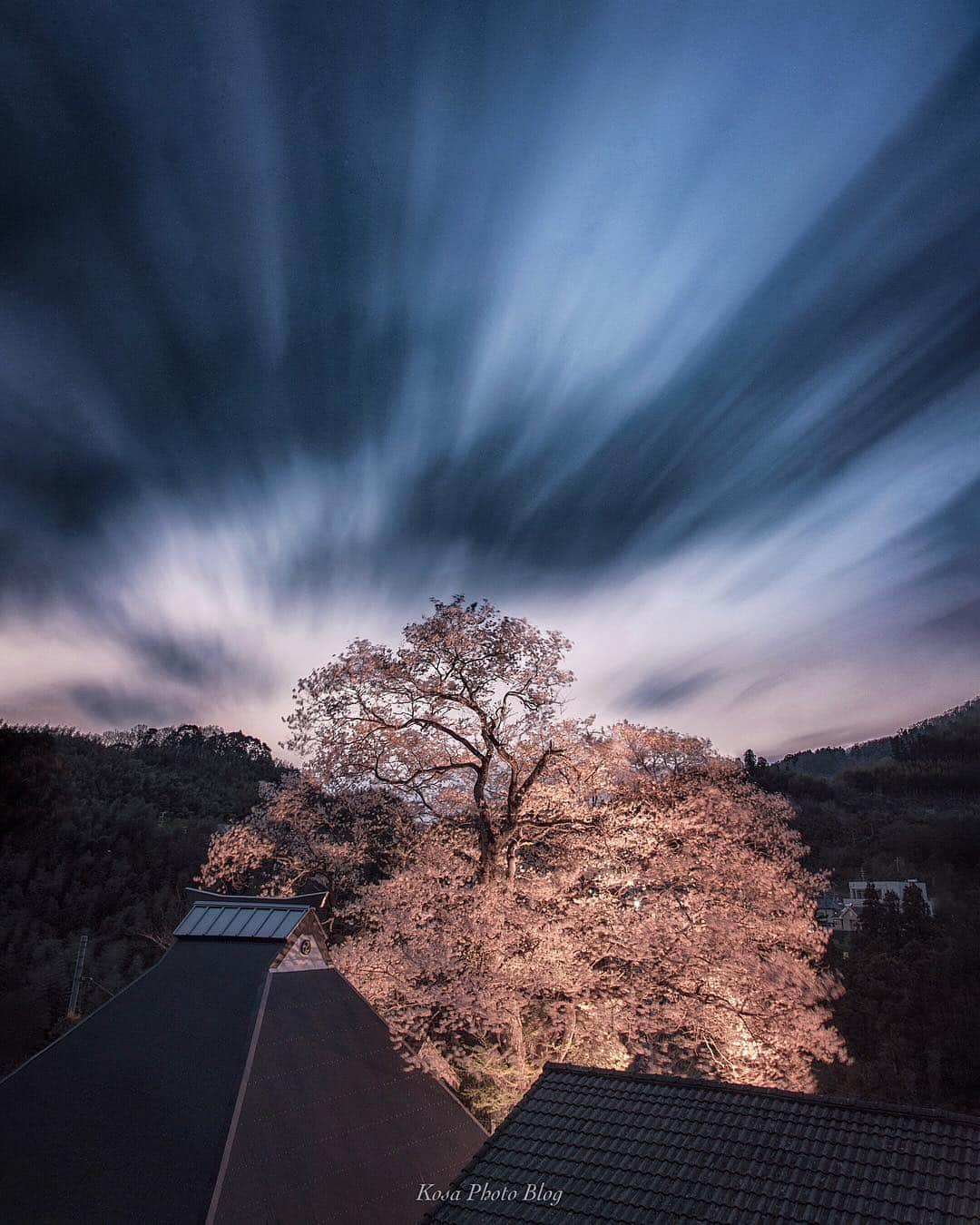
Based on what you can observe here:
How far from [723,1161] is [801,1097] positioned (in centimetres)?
139

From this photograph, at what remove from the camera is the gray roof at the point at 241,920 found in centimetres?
1457

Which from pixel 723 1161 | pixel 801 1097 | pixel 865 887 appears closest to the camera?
pixel 723 1161

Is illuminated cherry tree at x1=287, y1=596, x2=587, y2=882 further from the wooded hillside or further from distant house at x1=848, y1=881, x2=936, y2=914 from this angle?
distant house at x1=848, y1=881, x2=936, y2=914

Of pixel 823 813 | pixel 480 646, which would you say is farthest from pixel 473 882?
pixel 823 813

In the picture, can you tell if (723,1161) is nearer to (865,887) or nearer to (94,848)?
(865,887)

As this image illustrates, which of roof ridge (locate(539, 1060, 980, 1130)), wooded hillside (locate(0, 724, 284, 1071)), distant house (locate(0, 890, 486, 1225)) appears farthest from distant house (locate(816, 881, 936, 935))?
roof ridge (locate(539, 1060, 980, 1130))

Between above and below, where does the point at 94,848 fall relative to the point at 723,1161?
above

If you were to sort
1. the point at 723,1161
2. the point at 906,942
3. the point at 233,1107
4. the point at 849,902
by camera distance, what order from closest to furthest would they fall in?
1. the point at 723,1161
2. the point at 233,1107
3. the point at 906,942
4. the point at 849,902

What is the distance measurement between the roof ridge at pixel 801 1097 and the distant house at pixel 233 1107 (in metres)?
3.61

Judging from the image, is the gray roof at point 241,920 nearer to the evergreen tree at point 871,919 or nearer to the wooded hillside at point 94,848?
the wooded hillside at point 94,848

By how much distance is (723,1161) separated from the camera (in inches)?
303

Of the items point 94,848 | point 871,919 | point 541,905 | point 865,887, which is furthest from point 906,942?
point 94,848

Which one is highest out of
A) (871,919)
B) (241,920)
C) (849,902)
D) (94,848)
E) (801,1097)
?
(94,848)

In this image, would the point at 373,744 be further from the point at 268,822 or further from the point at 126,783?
the point at 126,783
